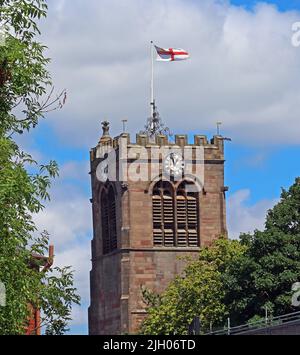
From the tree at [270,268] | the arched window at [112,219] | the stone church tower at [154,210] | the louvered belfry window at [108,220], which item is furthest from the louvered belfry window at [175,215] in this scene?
the tree at [270,268]

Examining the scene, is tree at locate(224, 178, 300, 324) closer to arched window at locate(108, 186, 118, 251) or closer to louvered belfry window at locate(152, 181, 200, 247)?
louvered belfry window at locate(152, 181, 200, 247)

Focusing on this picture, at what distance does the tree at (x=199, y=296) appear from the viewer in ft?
312

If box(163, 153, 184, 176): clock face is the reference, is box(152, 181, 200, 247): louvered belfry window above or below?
below

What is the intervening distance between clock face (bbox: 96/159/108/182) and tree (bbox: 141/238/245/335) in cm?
3406

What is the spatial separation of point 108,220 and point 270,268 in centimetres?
5599

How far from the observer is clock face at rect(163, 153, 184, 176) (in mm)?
137375

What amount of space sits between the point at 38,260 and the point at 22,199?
7.37ft

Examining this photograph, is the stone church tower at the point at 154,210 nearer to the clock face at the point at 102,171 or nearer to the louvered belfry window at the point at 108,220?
the louvered belfry window at the point at 108,220

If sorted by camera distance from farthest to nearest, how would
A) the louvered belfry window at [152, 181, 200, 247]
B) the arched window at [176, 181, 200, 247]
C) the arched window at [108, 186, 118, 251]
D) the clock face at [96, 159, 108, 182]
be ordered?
the clock face at [96, 159, 108, 182]
the arched window at [108, 186, 118, 251]
the arched window at [176, 181, 200, 247]
the louvered belfry window at [152, 181, 200, 247]

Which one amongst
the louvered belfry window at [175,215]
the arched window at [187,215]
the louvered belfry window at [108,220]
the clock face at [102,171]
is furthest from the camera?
the clock face at [102,171]

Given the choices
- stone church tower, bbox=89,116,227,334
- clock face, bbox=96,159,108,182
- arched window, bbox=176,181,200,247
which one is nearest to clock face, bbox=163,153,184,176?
stone church tower, bbox=89,116,227,334

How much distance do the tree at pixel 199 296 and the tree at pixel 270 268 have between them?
13.3 ft

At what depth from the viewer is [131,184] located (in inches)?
5374
